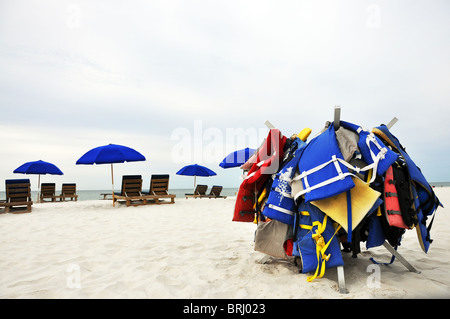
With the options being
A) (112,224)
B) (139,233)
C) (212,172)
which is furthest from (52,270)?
(212,172)

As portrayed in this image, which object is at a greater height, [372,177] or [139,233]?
[372,177]

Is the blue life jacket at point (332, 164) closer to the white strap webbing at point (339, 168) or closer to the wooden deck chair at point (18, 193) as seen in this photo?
the white strap webbing at point (339, 168)

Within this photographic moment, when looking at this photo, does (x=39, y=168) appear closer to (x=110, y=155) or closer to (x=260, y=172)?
(x=110, y=155)

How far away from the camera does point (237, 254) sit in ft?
11.6

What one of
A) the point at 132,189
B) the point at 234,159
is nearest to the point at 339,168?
the point at 132,189

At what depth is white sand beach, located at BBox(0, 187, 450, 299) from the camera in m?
2.38

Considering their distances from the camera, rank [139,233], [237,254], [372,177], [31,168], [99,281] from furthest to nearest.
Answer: [31,168] → [139,233] → [237,254] → [99,281] → [372,177]

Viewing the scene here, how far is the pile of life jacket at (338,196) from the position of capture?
2.32 metres

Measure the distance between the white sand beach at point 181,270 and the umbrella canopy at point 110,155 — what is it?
4.82 m

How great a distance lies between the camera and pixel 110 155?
9.70 meters

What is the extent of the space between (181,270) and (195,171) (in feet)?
42.6

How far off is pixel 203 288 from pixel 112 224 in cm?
413
